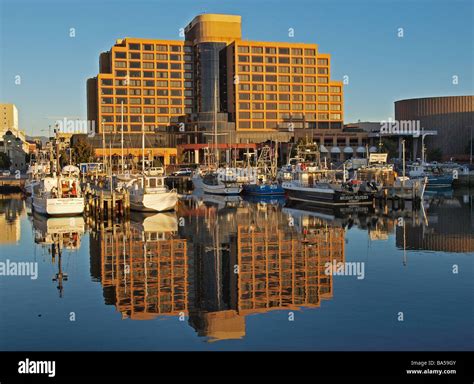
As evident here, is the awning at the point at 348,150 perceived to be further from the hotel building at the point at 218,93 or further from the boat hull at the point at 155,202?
the boat hull at the point at 155,202

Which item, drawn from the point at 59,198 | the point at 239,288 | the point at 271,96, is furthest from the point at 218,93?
the point at 239,288

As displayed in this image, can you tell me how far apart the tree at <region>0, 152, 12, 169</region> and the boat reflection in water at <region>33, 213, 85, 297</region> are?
407 feet

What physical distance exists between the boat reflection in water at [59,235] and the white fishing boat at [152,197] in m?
6.18

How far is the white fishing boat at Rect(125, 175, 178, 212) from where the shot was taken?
60.6 m

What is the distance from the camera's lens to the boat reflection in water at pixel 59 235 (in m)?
34.0

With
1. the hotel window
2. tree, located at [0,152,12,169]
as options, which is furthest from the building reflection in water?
tree, located at [0,152,12,169]

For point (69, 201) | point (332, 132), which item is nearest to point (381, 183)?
point (69, 201)

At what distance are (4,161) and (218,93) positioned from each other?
60.7 meters

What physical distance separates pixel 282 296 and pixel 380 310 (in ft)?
13.6

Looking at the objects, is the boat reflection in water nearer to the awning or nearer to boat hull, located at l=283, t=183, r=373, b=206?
boat hull, located at l=283, t=183, r=373, b=206

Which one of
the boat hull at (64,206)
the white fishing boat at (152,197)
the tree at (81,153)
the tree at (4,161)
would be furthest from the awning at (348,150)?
the boat hull at (64,206)

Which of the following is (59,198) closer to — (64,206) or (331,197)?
(64,206)

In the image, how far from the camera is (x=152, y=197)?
6053 centimetres

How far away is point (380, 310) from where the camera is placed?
23.4 meters
